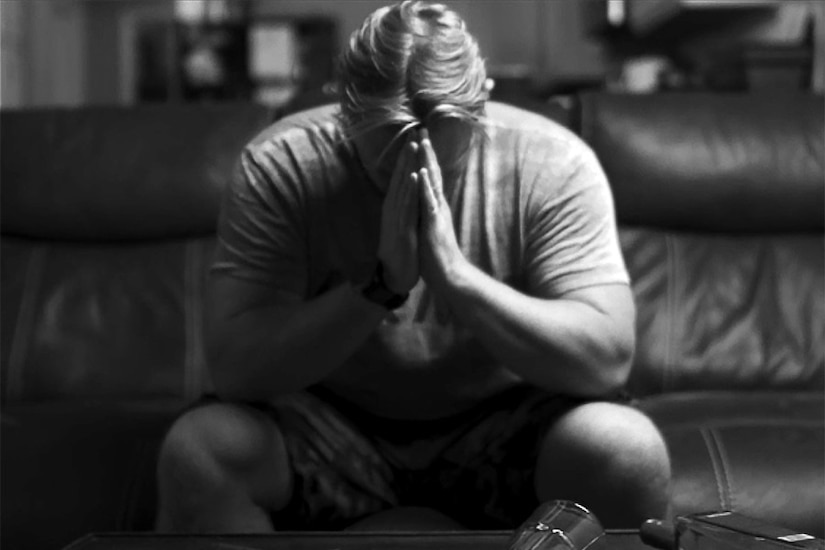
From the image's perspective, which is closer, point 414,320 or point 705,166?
point 414,320

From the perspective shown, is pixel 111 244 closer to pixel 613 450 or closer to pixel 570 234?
pixel 570 234

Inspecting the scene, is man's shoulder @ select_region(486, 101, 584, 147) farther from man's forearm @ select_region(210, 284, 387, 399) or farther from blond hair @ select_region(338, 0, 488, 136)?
man's forearm @ select_region(210, 284, 387, 399)

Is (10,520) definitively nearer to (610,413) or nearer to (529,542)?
(610,413)

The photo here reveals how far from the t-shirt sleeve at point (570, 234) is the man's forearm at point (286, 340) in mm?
218

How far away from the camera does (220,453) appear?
1422 millimetres

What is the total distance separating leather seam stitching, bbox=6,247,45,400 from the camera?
2205 millimetres

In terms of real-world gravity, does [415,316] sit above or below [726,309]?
above

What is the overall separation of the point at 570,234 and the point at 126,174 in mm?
1042

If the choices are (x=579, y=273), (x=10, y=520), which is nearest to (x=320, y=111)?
(x=579, y=273)

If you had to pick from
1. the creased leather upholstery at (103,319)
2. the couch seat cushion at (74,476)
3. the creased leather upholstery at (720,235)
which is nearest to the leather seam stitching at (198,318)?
the creased leather upholstery at (103,319)

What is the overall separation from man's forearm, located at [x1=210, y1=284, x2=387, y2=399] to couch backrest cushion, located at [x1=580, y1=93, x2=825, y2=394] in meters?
0.85

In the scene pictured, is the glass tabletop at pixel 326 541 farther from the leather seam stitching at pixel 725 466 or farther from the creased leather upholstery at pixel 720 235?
the creased leather upholstery at pixel 720 235

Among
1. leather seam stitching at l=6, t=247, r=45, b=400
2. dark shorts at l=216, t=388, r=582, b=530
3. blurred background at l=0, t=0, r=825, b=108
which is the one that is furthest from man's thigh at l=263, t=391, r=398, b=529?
blurred background at l=0, t=0, r=825, b=108

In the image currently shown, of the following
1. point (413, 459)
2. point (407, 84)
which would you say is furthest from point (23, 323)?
point (407, 84)
